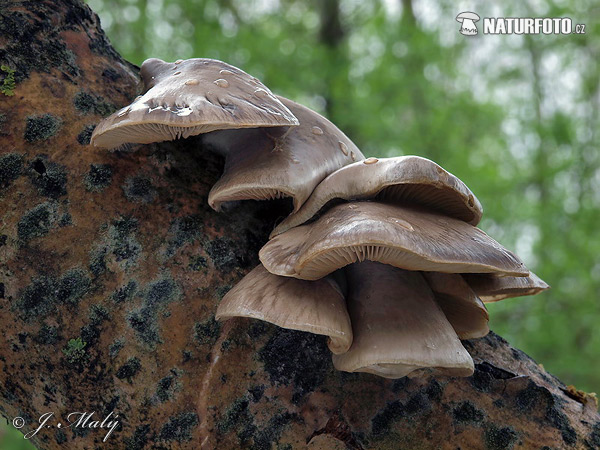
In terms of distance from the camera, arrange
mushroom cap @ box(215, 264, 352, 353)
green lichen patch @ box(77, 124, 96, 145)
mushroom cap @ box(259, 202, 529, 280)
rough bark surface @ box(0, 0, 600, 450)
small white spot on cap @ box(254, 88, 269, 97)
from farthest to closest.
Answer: green lichen patch @ box(77, 124, 96, 145)
small white spot on cap @ box(254, 88, 269, 97)
rough bark surface @ box(0, 0, 600, 450)
mushroom cap @ box(215, 264, 352, 353)
mushroom cap @ box(259, 202, 529, 280)

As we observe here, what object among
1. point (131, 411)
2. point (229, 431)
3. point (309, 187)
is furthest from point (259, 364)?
point (309, 187)

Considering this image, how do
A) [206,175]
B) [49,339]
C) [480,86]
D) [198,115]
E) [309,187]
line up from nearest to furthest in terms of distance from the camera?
1. [198,115]
2. [49,339]
3. [309,187]
4. [206,175]
5. [480,86]

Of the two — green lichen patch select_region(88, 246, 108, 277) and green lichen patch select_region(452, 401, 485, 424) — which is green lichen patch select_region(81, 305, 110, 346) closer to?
green lichen patch select_region(88, 246, 108, 277)

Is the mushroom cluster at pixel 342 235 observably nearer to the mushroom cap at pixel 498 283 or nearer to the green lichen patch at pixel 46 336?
the mushroom cap at pixel 498 283

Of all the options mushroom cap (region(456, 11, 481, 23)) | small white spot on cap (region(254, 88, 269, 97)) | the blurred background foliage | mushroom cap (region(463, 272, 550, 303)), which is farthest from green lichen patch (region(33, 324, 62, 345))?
mushroom cap (region(456, 11, 481, 23))

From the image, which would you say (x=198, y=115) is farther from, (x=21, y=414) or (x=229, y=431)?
(x=21, y=414)

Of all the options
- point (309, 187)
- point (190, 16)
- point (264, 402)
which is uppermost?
point (190, 16)

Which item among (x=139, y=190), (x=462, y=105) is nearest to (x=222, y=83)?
(x=139, y=190)
